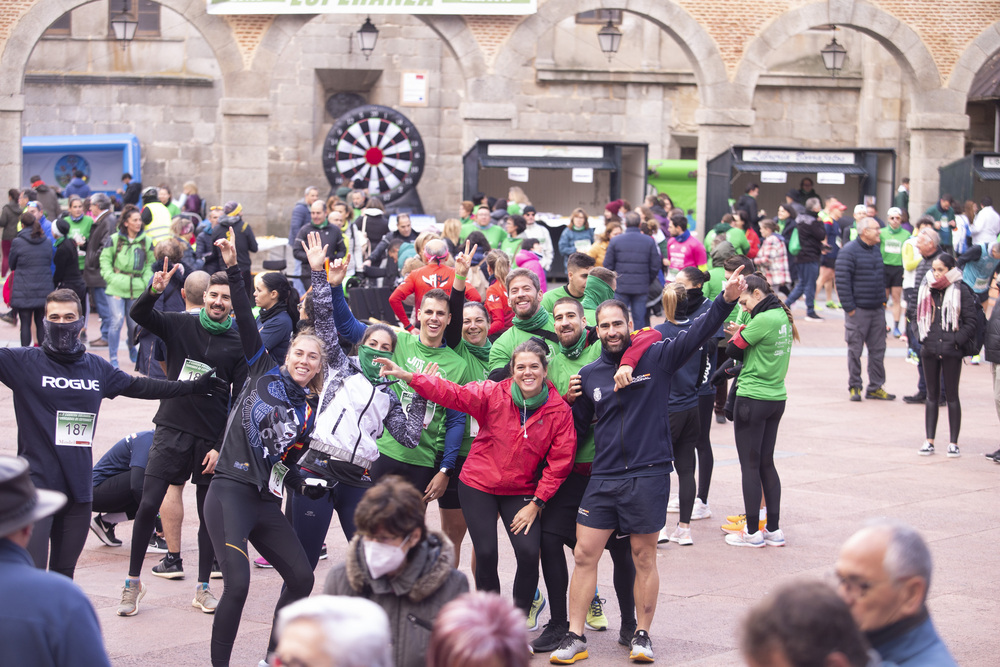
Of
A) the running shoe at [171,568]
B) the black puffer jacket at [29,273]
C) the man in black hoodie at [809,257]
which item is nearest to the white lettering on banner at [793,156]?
the man in black hoodie at [809,257]

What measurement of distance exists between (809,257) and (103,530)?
542 inches

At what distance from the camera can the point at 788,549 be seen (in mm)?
7332

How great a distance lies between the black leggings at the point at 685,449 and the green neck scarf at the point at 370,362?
6.91 ft

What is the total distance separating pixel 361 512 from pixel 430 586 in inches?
11.9

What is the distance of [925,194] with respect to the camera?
2192 cm

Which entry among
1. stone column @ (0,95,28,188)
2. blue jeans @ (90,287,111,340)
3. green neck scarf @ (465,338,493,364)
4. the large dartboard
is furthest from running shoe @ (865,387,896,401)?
stone column @ (0,95,28,188)

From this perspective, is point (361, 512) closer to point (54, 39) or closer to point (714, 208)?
point (714, 208)

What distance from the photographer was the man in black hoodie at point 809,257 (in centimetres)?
1859

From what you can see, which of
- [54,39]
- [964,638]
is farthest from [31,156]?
[964,638]

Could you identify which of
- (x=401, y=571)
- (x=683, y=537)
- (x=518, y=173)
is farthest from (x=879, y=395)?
(x=401, y=571)

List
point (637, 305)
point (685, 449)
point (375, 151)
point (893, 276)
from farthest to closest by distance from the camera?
point (375, 151) < point (893, 276) < point (637, 305) < point (685, 449)

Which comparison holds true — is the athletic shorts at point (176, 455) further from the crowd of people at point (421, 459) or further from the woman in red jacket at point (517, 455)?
the woman in red jacket at point (517, 455)

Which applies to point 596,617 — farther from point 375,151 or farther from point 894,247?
point 375,151

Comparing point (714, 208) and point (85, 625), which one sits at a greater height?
point (714, 208)
